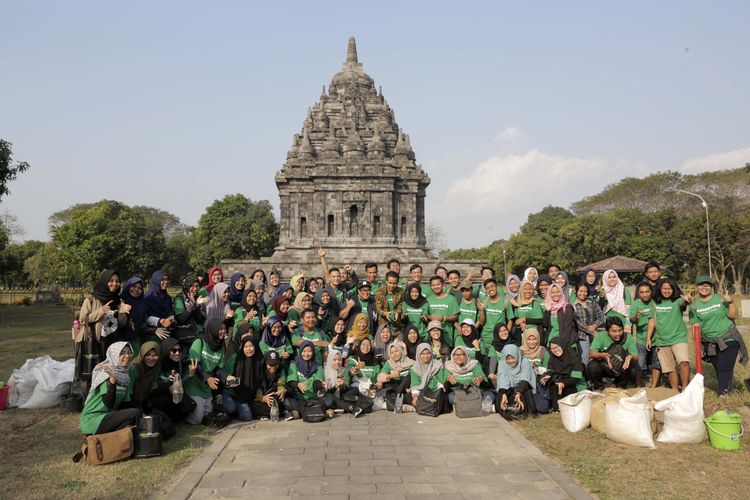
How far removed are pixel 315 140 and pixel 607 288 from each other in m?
28.9

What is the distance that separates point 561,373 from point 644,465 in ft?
7.97

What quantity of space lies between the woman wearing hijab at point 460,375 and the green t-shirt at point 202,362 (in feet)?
11.2

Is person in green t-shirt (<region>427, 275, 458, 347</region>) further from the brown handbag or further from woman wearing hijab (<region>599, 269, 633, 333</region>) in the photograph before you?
the brown handbag

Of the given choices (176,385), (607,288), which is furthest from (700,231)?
(176,385)

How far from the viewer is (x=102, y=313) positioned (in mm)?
7688

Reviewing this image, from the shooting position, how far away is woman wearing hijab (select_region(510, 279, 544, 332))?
9.48 meters

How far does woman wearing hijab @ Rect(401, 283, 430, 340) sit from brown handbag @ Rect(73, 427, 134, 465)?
487 cm

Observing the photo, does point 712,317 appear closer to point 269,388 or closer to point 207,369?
point 269,388

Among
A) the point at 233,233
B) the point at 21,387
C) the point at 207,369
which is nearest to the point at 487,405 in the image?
the point at 207,369

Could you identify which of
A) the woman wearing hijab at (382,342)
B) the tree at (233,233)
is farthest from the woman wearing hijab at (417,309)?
the tree at (233,233)

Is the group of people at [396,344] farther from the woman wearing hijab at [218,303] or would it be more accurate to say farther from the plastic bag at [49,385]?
the plastic bag at [49,385]

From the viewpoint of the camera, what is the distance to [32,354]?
14156 millimetres

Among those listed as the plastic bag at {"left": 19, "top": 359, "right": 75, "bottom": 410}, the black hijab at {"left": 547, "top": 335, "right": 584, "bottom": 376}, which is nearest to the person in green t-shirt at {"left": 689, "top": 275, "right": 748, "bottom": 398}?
the black hijab at {"left": 547, "top": 335, "right": 584, "bottom": 376}

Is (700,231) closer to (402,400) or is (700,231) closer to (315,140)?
(315,140)
